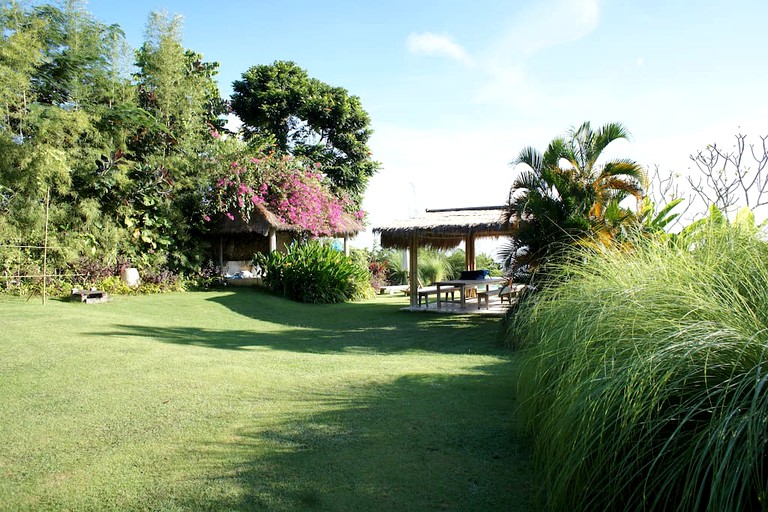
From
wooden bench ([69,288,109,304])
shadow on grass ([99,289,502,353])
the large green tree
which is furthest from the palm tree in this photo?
the large green tree

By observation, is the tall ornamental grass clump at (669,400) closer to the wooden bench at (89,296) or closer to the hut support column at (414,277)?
the hut support column at (414,277)

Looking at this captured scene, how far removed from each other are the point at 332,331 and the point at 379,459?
702 cm

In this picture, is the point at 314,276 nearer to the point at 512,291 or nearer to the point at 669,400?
the point at 512,291

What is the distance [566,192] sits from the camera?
8711mm

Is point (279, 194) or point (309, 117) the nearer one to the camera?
point (279, 194)

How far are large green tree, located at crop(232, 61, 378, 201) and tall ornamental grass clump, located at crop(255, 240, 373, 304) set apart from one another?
33.6ft

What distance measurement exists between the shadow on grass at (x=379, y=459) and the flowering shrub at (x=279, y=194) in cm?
1281

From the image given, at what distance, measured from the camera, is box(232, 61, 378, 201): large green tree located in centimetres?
2634

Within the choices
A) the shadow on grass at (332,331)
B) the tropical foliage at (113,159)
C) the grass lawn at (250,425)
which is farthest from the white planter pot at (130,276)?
the grass lawn at (250,425)

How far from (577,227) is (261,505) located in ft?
22.2

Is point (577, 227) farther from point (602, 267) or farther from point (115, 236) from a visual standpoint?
point (115, 236)

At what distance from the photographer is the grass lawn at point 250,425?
Result: 3.12 meters

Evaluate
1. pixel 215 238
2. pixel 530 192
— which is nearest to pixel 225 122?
pixel 215 238

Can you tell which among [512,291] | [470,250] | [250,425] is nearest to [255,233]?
[470,250]
